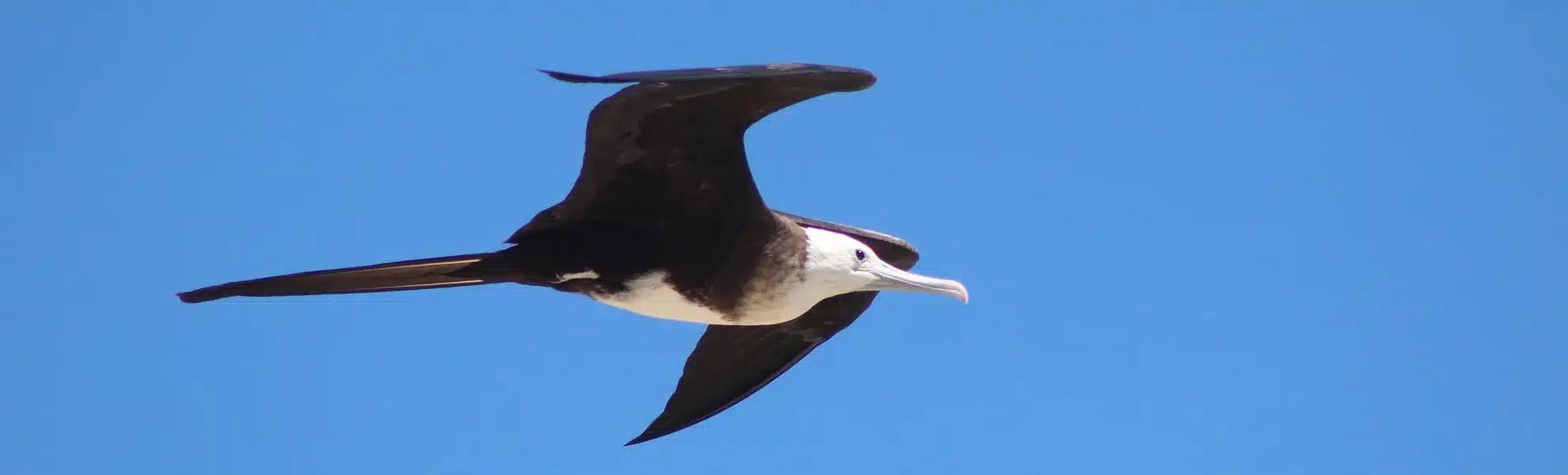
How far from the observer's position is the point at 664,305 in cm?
636

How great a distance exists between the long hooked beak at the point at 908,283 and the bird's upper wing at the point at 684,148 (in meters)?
0.57

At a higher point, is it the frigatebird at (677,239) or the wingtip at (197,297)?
the frigatebird at (677,239)

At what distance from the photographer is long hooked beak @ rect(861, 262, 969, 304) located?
662 cm

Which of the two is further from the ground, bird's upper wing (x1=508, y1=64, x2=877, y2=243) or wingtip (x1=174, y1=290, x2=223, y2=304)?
bird's upper wing (x1=508, y1=64, x2=877, y2=243)

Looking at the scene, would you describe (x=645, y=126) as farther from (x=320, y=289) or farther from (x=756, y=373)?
(x=756, y=373)

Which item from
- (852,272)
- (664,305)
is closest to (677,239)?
(664,305)

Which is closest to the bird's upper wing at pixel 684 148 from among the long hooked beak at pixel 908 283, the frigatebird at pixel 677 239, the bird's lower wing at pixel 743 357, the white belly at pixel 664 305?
the frigatebird at pixel 677 239

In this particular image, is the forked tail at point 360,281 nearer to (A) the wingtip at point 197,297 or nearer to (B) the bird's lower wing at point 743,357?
(A) the wingtip at point 197,297

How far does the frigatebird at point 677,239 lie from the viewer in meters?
5.72

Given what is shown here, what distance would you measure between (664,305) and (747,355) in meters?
0.98

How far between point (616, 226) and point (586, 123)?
446 millimetres

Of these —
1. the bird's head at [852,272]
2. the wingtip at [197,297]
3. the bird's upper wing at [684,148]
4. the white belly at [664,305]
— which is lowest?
the wingtip at [197,297]

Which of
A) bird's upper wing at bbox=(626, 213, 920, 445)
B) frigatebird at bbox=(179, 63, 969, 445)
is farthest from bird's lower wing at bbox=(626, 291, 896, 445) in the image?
frigatebird at bbox=(179, 63, 969, 445)

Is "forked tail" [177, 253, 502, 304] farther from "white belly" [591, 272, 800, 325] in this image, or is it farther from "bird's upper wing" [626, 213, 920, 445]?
"bird's upper wing" [626, 213, 920, 445]
